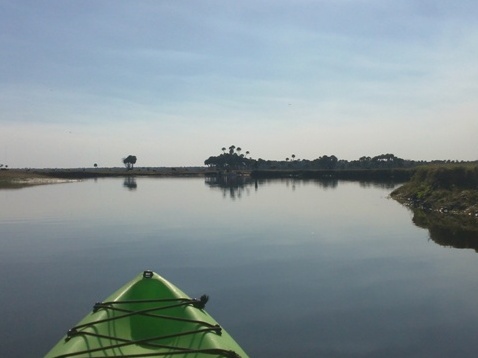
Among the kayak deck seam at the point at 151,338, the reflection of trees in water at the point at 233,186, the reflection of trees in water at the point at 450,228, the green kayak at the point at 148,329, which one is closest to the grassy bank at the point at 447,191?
the reflection of trees in water at the point at 450,228

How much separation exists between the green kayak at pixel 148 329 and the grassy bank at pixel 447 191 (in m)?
32.9

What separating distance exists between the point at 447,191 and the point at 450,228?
47.7 ft

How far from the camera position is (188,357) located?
8.46 m

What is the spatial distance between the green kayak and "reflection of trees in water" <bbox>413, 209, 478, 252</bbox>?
20.8m

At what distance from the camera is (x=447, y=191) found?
4631cm

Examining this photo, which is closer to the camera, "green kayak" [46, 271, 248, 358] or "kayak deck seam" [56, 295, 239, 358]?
"kayak deck seam" [56, 295, 239, 358]

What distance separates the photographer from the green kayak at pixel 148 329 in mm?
8623

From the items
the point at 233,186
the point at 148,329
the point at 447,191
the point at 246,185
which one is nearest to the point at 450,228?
the point at 447,191

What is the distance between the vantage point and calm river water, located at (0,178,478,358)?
12945 mm

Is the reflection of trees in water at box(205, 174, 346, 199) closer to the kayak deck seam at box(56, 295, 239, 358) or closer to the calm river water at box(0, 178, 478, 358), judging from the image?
the calm river water at box(0, 178, 478, 358)

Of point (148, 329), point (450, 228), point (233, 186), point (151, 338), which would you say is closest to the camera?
point (151, 338)

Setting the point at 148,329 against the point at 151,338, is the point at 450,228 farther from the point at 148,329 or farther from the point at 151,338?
the point at 151,338

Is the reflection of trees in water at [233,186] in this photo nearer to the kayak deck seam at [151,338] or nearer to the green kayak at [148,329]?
the green kayak at [148,329]

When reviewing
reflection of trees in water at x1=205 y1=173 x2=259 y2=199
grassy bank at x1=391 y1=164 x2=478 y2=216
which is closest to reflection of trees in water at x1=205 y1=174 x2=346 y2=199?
reflection of trees in water at x1=205 y1=173 x2=259 y2=199
